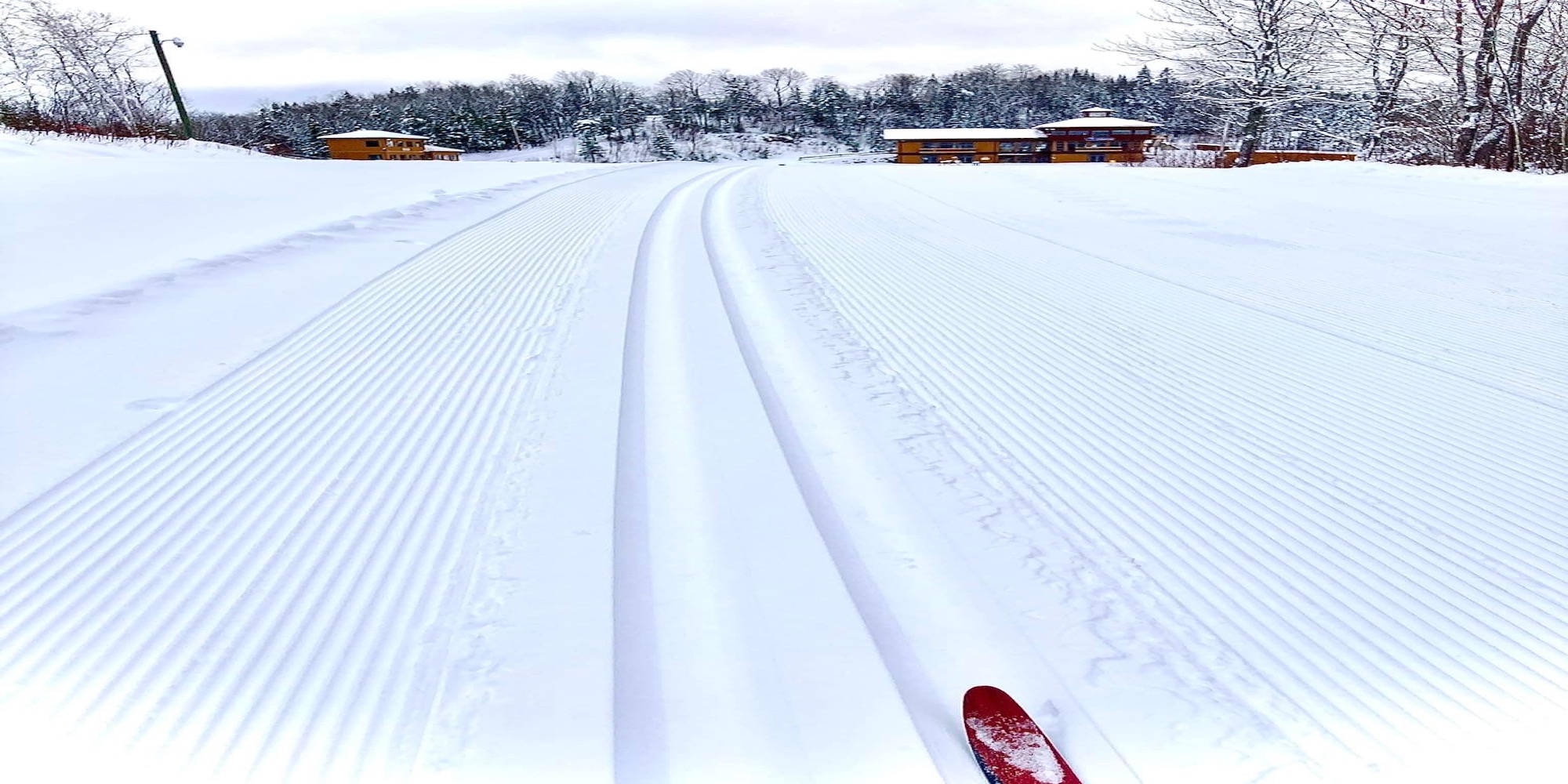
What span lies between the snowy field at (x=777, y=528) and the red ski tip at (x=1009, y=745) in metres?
0.06

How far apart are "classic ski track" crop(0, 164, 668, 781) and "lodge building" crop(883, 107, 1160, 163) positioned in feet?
162

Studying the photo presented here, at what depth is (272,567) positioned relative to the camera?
89.1 inches

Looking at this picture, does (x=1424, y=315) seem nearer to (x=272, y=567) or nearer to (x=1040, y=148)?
(x=272, y=567)

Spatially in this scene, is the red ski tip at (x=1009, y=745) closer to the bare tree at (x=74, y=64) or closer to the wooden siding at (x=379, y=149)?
the bare tree at (x=74, y=64)

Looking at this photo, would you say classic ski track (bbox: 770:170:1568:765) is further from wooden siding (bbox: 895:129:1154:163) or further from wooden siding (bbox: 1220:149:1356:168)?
wooden siding (bbox: 895:129:1154:163)

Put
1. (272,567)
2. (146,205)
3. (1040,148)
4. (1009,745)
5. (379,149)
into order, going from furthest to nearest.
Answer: (1040,148), (379,149), (146,205), (272,567), (1009,745)

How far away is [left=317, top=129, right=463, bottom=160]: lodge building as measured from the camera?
172ft

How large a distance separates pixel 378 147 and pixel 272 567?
6139 centimetres

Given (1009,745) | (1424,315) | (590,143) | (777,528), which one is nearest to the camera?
(1009,745)

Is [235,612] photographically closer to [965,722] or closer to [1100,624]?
[965,722]

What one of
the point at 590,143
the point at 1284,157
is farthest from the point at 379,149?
the point at 1284,157

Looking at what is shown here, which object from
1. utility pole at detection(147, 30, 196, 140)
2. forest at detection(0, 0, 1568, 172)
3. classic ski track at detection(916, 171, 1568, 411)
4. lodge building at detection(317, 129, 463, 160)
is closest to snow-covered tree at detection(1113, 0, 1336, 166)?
forest at detection(0, 0, 1568, 172)

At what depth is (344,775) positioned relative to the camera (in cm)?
158

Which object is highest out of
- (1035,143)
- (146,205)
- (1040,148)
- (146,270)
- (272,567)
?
(1035,143)
